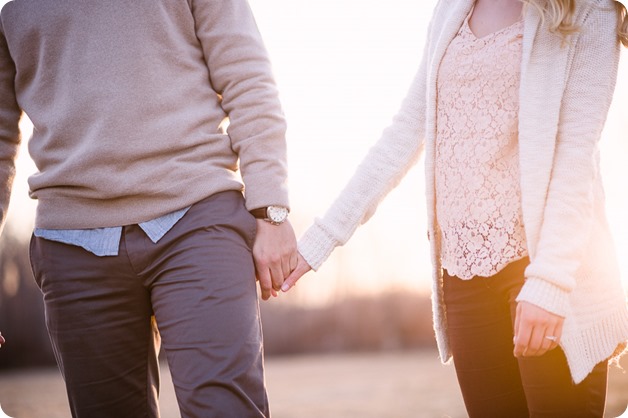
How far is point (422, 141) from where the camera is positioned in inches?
100

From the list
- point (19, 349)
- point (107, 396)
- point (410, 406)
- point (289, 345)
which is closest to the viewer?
point (107, 396)

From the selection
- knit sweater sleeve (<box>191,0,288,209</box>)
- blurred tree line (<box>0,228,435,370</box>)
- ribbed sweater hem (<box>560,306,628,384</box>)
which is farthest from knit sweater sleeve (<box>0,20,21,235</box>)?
blurred tree line (<box>0,228,435,370</box>)

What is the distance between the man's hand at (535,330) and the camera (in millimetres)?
1897

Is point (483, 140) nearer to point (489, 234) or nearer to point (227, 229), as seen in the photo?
point (489, 234)

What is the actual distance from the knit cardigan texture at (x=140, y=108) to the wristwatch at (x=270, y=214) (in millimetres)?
26

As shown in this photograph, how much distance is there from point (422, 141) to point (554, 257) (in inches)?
29.9

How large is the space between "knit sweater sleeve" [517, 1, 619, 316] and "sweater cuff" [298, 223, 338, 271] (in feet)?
2.40

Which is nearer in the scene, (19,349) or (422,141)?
(422,141)

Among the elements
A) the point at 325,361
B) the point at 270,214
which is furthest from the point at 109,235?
the point at 325,361

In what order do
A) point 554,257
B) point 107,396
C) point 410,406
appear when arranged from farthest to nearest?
point 410,406 → point 107,396 → point 554,257

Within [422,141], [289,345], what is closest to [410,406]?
[422,141]

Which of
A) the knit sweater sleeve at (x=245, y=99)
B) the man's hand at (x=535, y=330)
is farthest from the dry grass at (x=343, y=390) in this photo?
the knit sweater sleeve at (x=245, y=99)

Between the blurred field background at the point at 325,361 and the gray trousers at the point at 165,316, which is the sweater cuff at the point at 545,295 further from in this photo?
the blurred field background at the point at 325,361

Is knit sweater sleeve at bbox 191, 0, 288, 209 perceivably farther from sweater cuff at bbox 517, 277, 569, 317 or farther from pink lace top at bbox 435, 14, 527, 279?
sweater cuff at bbox 517, 277, 569, 317
